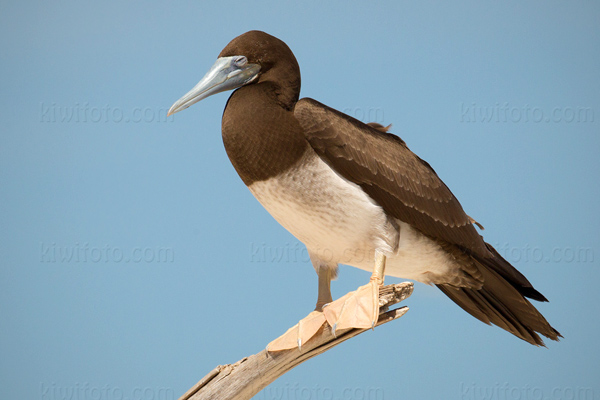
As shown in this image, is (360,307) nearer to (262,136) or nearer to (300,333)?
(300,333)

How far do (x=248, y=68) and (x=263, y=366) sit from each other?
1.71 m

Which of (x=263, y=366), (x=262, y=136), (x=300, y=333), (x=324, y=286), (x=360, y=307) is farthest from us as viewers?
(x=324, y=286)

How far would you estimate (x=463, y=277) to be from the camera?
404 cm

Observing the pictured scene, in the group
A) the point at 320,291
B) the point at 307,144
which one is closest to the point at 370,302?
the point at 320,291

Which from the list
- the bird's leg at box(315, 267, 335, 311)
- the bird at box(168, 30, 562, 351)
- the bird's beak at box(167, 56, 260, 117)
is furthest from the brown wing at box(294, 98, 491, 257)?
the bird's leg at box(315, 267, 335, 311)

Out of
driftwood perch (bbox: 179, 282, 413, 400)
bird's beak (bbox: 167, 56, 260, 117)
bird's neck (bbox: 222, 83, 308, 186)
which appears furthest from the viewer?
driftwood perch (bbox: 179, 282, 413, 400)

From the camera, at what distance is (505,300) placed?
411 centimetres

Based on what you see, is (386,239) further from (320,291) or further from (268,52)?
Result: (268,52)

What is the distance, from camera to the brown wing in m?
3.46

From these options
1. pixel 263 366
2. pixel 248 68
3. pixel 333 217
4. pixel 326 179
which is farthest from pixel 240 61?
pixel 263 366

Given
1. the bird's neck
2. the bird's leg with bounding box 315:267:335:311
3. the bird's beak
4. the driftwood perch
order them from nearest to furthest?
the bird's neck, the bird's beak, the driftwood perch, the bird's leg with bounding box 315:267:335:311

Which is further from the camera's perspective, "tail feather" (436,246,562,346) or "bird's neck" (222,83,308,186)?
"tail feather" (436,246,562,346)

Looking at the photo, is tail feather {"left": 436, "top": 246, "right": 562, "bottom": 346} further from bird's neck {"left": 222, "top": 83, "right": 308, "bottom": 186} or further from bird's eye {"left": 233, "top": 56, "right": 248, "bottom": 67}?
bird's eye {"left": 233, "top": 56, "right": 248, "bottom": 67}

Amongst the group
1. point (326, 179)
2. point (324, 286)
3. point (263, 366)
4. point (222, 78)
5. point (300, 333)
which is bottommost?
point (263, 366)
